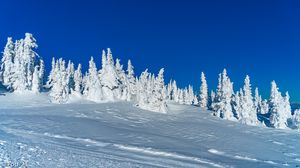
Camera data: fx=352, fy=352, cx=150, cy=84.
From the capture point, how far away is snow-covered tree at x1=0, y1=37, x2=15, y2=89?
91.6m

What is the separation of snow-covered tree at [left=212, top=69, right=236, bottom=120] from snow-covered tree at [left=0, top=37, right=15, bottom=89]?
53.2 m

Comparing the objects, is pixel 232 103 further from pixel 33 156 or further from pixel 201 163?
pixel 33 156

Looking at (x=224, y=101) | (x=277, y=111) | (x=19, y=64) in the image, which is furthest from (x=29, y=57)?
(x=277, y=111)

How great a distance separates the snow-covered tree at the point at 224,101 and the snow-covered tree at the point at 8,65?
2096 inches

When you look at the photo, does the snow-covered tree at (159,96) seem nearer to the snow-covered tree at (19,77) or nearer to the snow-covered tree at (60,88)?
the snow-covered tree at (60,88)

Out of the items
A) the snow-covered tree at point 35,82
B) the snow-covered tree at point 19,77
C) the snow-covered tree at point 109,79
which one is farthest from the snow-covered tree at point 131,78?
the snow-covered tree at point 19,77

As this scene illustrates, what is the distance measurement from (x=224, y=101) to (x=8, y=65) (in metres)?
57.5

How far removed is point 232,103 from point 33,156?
83.6 m

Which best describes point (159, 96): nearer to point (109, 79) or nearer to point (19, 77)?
point (109, 79)

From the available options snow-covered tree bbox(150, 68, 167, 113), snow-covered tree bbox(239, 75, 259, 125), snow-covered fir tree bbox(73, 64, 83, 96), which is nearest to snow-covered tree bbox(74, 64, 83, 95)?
snow-covered fir tree bbox(73, 64, 83, 96)

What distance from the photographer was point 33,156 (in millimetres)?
19594

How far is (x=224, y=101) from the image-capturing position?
90.8 metres

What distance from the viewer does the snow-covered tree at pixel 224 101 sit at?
3514 inches

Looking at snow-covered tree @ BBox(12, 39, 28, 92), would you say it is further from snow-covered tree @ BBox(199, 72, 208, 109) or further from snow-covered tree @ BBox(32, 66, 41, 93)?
snow-covered tree @ BBox(199, 72, 208, 109)
